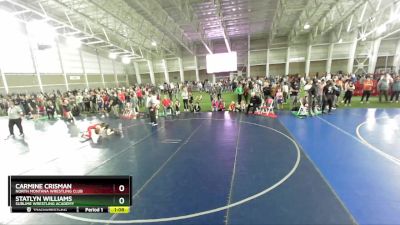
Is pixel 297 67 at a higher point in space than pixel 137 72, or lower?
lower

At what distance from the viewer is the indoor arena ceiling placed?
1728 cm

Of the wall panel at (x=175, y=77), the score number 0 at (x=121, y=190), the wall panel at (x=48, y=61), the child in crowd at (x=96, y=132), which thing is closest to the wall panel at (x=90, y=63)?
the wall panel at (x=48, y=61)

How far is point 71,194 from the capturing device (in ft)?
7.91

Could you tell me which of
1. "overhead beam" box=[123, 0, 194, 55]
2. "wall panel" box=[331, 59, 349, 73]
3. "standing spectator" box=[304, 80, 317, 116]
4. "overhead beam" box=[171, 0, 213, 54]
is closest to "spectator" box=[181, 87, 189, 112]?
"overhead beam" box=[171, 0, 213, 54]

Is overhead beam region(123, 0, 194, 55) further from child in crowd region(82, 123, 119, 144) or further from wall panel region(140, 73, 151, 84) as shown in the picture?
wall panel region(140, 73, 151, 84)

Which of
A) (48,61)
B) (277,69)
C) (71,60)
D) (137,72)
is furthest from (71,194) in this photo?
(137,72)

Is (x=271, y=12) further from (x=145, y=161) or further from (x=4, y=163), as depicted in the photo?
(x=4, y=163)

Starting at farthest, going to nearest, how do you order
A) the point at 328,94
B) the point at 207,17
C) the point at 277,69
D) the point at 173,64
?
the point at 173,64, the point at 277,69, the point at 207,17, the point at 328,94

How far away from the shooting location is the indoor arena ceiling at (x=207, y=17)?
17.3m

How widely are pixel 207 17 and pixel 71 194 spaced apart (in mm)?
23032

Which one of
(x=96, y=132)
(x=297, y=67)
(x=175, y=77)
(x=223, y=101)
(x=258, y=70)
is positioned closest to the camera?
(x=96, y=132)

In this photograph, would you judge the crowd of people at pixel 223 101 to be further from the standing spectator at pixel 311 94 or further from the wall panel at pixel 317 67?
the wall panel at pixel 317 67

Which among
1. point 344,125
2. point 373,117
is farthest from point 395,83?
point 344,125

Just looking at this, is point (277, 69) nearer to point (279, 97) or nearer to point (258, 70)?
point (258, 70)
